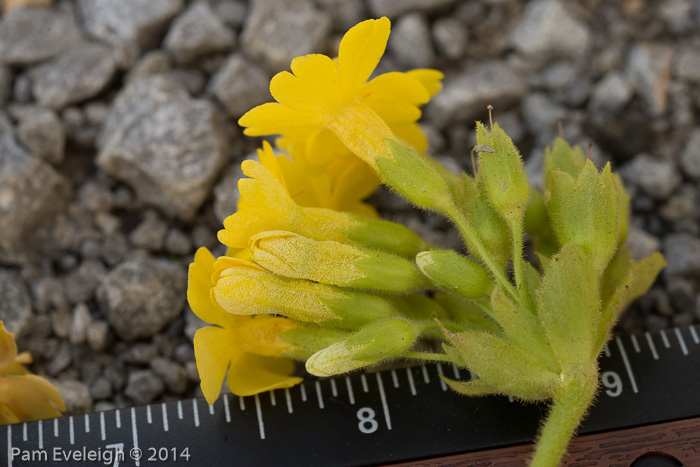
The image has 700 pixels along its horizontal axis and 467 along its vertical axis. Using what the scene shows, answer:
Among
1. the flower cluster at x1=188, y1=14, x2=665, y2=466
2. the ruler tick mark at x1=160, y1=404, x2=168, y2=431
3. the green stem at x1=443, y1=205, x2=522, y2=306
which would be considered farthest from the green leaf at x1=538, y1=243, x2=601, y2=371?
the ruler tick mark at x1=160, y1=404, x2=168, y2=431

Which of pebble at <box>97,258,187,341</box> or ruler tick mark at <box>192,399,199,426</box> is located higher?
pebble at <box>97,258,187,341</box>

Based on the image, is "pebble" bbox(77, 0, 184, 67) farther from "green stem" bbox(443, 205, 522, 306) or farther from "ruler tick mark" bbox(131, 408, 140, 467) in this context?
"green stem" bbox(443, 205, 522, 306)

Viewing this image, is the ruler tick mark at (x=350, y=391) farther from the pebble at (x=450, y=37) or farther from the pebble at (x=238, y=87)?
the pebble at (x=450, y=37)

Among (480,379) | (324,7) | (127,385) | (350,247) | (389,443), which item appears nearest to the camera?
(480,379)

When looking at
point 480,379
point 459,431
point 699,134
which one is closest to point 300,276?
point 480,379

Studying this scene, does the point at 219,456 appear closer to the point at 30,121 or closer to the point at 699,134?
the point at 30,121

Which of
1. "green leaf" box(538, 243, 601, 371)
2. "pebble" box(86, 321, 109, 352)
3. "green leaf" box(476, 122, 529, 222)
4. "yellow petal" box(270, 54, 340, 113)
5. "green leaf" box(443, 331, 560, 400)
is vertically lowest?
"pebble" box(86, 321, 109, 352)

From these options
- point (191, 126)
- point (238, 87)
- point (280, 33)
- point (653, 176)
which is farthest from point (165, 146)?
point (653, 176)
